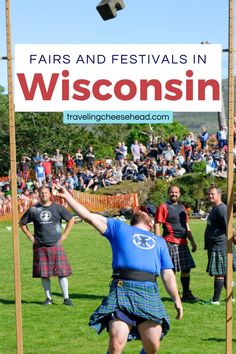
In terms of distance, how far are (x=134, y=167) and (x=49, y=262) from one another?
74.2ft

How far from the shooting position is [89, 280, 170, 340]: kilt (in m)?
6.46

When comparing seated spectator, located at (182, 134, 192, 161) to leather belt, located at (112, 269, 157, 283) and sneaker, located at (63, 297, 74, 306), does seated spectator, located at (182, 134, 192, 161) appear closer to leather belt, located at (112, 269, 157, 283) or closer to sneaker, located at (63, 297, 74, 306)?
sneaker, located at (63, 297, 74, 306)

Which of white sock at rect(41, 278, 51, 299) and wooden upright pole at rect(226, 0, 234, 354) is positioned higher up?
wooden upright pole at rect(226, 0, 234, 354)

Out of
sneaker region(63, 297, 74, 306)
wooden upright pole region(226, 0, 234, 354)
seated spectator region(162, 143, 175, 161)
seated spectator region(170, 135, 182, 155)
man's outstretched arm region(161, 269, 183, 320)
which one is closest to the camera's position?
man's outstretched arm region(161, 269, 183, 320)

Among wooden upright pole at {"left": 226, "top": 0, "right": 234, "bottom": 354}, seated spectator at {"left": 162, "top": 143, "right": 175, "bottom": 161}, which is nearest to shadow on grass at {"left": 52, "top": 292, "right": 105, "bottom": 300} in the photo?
wooden upright pole at {"left": 226, "top": 0, "right": 234, "bottom": 354}

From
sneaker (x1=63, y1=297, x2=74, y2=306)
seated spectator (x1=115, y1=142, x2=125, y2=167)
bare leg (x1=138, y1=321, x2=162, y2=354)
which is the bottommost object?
sneaker (x1=63, y1=297, x2=74, y2=306)

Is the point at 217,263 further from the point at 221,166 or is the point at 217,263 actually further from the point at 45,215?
the point at 221,166

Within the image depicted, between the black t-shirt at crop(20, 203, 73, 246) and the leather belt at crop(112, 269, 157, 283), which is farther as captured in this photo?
the black t-shirt at crop(20, 203, 73, 246)

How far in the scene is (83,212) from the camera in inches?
252

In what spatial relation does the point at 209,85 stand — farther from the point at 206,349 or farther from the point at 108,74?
the point at 206,349

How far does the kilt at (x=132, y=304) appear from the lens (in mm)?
6465

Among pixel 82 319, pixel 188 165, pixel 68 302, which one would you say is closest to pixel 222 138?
pixel 188 165

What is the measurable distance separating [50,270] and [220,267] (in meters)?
2.11


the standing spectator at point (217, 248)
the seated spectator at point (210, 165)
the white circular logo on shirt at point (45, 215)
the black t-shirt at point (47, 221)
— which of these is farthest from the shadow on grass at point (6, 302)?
the seated spectator at point (210, 165)
